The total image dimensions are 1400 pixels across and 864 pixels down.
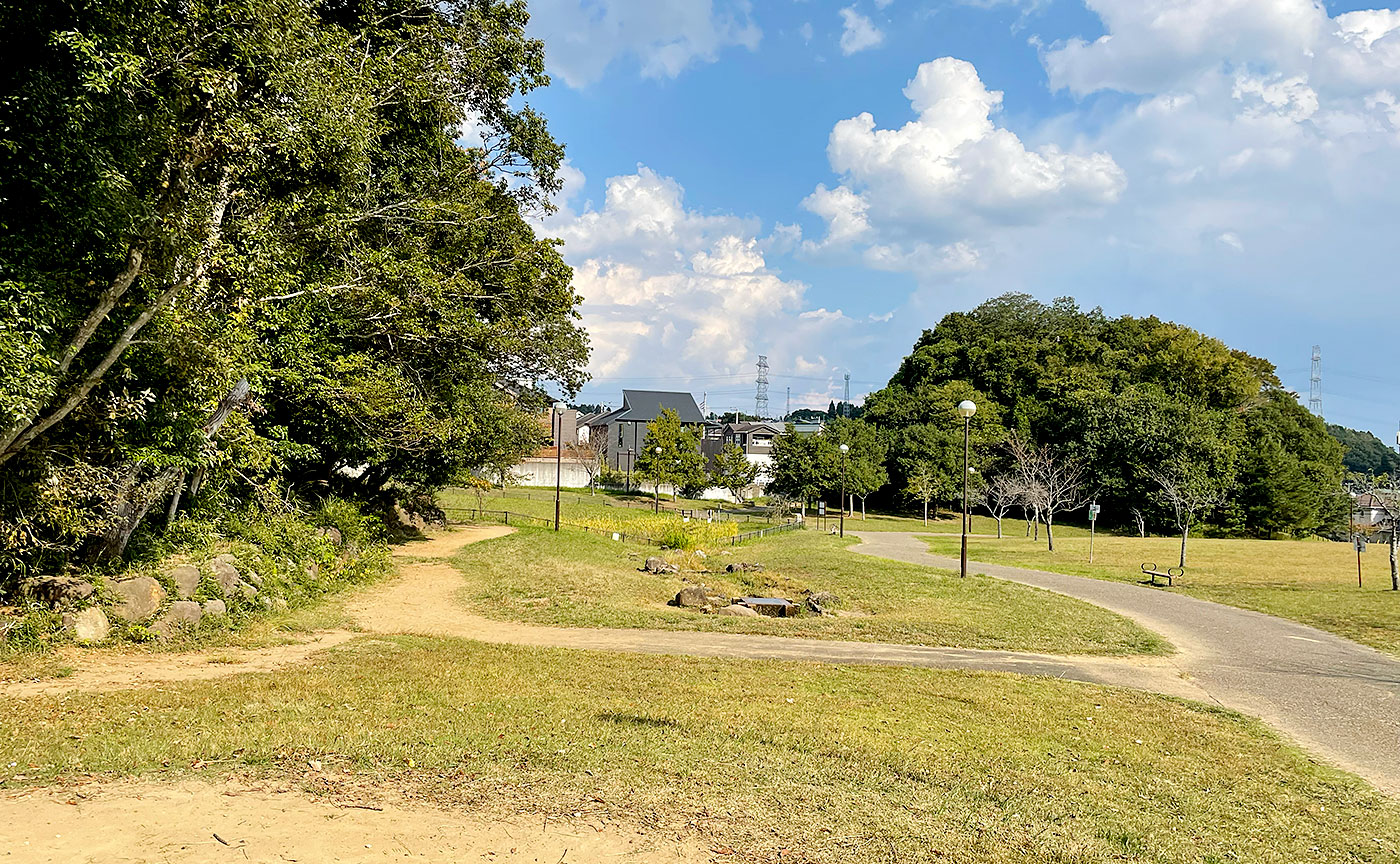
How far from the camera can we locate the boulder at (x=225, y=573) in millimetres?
11305

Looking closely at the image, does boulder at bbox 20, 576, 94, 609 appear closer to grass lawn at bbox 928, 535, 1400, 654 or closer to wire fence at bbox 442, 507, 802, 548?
grass lawn at bbox 928, 535, 1400, 654

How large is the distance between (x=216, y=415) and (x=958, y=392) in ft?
160

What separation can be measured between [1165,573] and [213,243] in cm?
2356

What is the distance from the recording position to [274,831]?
4.16 m

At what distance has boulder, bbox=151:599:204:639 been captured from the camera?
967 cm

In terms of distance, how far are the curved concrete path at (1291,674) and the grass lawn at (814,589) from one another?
0.89 meters

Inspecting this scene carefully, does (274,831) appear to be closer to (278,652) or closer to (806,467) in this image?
(278,652)

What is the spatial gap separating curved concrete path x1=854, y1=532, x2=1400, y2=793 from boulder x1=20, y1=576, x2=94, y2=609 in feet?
41.9

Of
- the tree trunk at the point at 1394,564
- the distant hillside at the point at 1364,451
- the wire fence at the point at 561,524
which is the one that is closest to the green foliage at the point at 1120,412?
the wire fence at the point at 561,524

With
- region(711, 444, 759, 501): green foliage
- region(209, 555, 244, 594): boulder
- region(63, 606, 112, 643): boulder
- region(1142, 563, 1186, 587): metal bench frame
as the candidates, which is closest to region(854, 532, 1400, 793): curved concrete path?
region(1142, 563, 1186, 587): metal bench frame

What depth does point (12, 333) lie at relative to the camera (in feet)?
21.3

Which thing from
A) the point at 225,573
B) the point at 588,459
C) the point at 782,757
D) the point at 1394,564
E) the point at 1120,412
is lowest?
the point at 782,757

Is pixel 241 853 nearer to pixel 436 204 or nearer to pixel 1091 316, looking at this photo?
pixel 436 204

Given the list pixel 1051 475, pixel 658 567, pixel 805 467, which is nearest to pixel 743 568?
pixel 658 567
